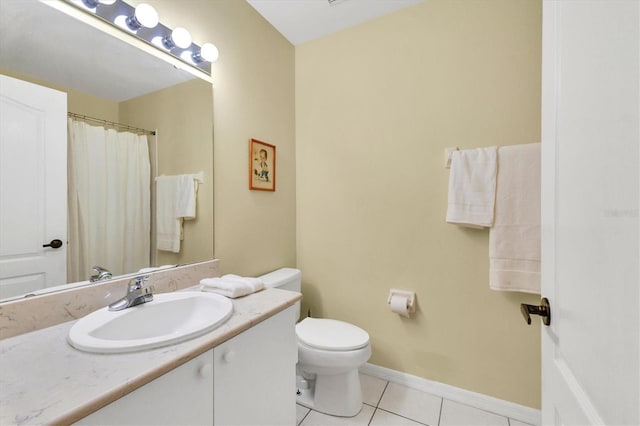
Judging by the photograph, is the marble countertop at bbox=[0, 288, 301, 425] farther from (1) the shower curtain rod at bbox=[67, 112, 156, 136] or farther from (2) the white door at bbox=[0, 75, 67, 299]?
(1) the shower curtain rod at bbox=[67, 112, 156, 136]

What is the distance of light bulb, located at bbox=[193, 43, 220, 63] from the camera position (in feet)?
4.59

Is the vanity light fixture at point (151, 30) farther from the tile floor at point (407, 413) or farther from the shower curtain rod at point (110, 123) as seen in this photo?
the tile floor at point (407, 413)

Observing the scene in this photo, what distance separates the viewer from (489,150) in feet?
4.86

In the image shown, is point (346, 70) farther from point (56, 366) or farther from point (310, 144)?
point (56, 366)

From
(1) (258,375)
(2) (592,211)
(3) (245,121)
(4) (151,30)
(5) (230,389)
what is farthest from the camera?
(3) (245,121)

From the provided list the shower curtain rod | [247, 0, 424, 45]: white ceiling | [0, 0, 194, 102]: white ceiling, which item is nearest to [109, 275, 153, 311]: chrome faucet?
the shower curtain rod

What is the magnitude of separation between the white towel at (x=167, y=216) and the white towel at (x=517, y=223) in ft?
5.58

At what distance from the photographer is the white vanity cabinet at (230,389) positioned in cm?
63

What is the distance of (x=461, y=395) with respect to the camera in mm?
1618

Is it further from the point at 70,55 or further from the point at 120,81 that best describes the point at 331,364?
the point at 70,55

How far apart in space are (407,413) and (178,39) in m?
2.35

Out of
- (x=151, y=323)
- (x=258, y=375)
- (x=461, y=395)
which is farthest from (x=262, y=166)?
(x=461, y=395)

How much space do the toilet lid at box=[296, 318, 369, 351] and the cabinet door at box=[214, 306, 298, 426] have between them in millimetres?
358

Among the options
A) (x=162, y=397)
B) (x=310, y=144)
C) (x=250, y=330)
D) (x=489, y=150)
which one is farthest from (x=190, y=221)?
(x=489, y=150)
